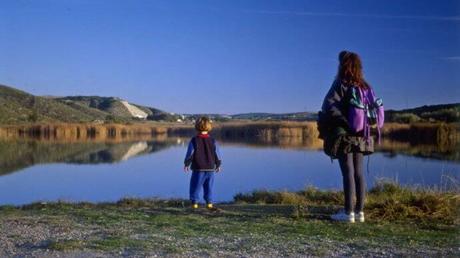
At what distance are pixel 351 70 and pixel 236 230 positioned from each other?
230 cm

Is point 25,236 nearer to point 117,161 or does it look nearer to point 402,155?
point 117,161

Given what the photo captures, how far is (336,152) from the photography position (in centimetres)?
705

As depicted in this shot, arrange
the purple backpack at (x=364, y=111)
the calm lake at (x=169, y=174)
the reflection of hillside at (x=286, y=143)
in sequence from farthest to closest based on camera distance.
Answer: the reflection of hillside at (x=286, y=143), the calm lake at (x=169, y=174), the purple backpack at (x=364, y=111)

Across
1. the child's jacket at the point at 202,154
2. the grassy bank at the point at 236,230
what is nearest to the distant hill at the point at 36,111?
the child's jacket at the point at 202,154

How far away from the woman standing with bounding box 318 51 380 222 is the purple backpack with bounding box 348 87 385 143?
2cm

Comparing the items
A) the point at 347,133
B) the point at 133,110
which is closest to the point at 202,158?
the point at 347,133

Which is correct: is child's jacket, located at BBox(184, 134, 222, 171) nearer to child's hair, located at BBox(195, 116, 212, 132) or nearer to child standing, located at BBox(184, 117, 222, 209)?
child standing, located at BBox(184, 117, 222, 209)

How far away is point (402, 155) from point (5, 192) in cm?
1769

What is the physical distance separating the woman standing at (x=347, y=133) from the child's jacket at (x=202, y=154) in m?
2.53

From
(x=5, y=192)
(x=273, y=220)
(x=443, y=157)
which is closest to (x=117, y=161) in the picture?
(x=5, y=192)

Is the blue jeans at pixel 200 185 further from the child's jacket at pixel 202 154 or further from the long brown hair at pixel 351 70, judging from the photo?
the long brown hair at pixel 351 70

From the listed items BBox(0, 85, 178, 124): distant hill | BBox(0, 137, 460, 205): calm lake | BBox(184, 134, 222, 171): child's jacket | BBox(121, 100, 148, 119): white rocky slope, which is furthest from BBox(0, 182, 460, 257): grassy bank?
BBox(121, 100, 148, 119): white rocky slope

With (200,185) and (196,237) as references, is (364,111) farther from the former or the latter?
(200,185)

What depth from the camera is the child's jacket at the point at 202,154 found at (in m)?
9.20
